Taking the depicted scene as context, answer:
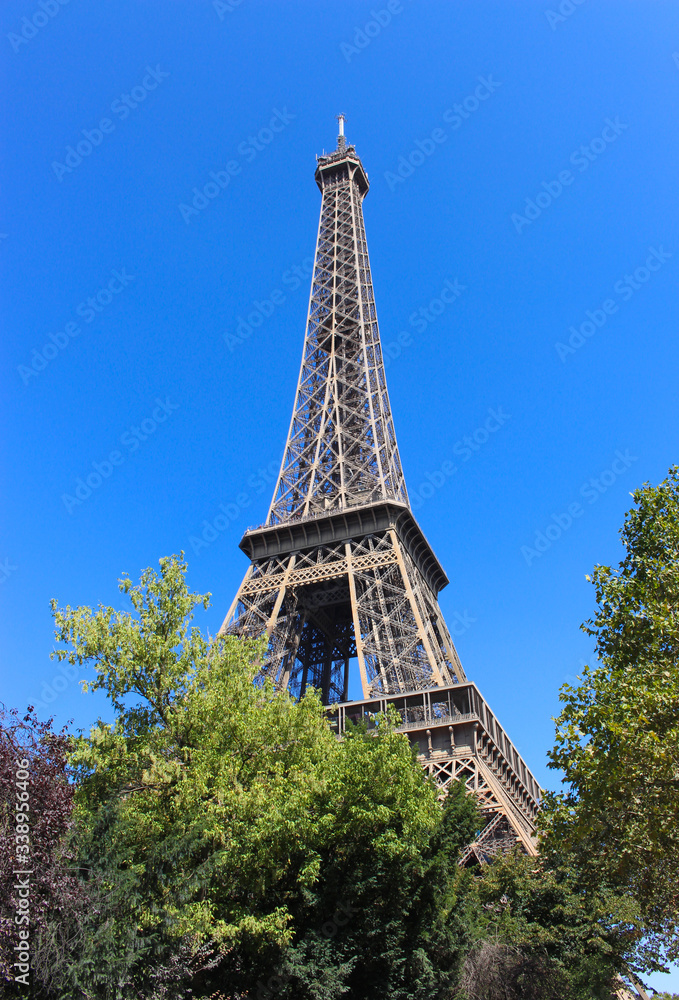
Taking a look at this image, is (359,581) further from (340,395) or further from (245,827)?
(245,827)

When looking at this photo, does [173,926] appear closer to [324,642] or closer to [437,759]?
[437,759]

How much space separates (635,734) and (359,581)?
25254 mm

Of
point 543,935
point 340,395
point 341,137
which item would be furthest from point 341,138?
point 543,935

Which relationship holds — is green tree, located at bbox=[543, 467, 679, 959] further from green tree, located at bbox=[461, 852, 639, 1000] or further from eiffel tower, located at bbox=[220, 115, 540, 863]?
eiffel tower, located at bbox=[220, 115, 540, 863]

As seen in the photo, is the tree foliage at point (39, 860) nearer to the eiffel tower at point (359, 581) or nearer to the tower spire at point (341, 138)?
the eiffel tower at point (359, 581)

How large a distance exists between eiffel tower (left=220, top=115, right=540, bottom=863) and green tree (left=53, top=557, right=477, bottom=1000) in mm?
6242

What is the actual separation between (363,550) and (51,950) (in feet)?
96.6

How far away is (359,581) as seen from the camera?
39125mm

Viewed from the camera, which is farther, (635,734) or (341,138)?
(341,138)

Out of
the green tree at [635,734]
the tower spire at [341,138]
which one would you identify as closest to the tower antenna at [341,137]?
the tower spire at [341,138]

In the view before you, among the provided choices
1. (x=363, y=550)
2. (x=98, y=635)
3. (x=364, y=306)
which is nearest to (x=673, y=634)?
(x=98, y=635)

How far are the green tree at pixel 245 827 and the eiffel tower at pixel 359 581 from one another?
624 centimetres

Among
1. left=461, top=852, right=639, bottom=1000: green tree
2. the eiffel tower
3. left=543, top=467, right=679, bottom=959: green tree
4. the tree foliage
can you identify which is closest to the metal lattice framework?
the eiffel tower

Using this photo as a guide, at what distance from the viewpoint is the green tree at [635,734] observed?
1417 cm
